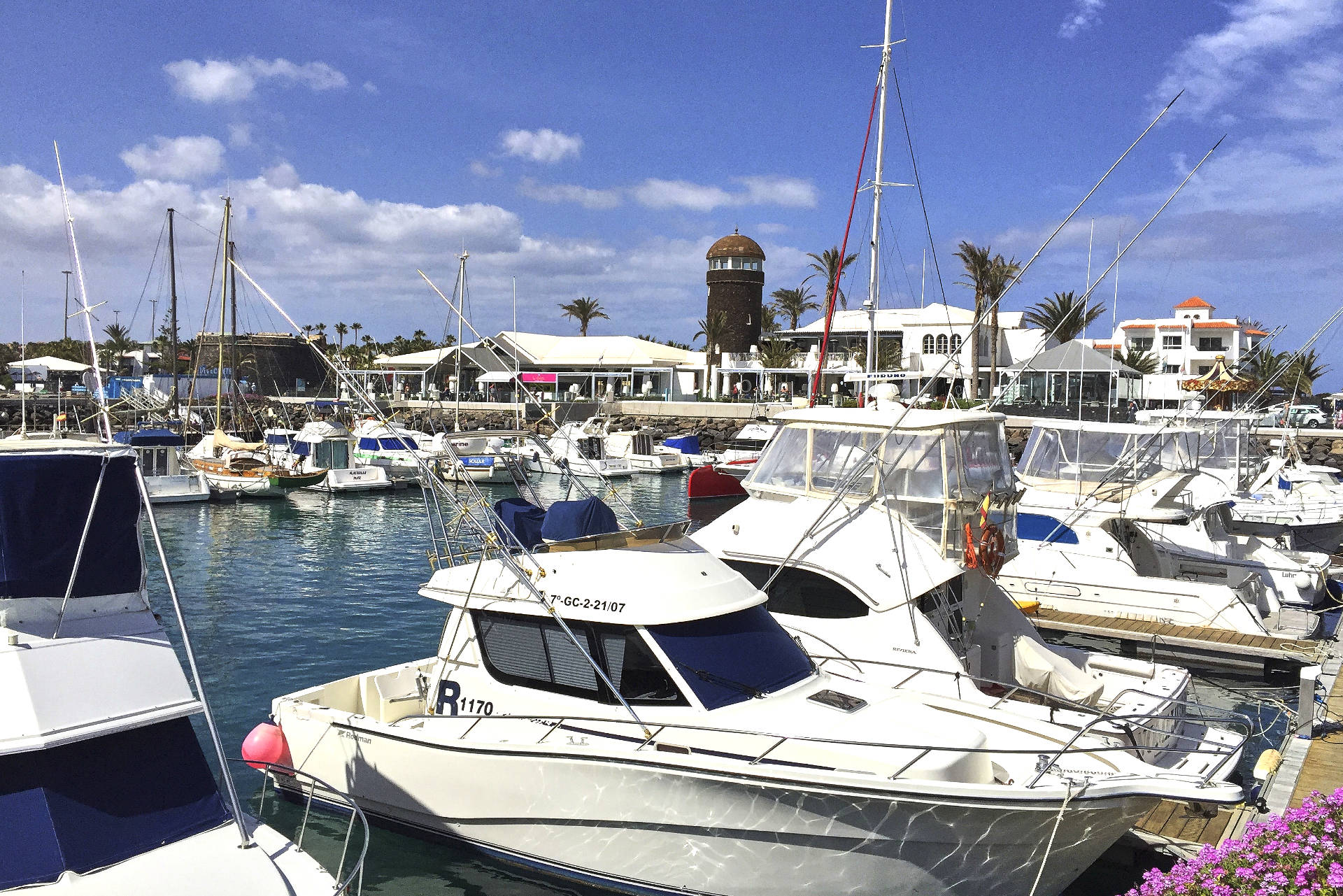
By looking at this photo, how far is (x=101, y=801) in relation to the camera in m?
6.24

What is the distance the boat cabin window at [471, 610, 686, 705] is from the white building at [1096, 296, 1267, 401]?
217ft

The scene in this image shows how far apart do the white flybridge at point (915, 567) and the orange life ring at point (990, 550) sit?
0.02 metres

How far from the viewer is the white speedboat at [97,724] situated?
602 cm

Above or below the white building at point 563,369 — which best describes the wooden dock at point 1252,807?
below

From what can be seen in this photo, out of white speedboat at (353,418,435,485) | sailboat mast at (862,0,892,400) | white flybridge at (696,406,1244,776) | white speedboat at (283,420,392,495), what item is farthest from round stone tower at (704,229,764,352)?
white flybridge at (696,406,1244,776)

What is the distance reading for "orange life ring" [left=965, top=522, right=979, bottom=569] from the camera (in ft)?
36.8

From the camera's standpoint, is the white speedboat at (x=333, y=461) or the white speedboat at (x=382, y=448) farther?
the white speedboat at (x=382, y=448)

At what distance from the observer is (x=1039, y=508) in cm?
1967

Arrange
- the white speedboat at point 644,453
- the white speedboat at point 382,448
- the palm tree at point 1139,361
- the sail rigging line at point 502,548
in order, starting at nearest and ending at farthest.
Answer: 1. the sail rigging line at point 502,548
2. the white speedboat at point 382,448
3. the white speedboat at point 644,453
4. the palm tree at point 1139,361

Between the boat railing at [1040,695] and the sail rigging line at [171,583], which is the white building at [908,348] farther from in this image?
the sail rigging line at [171,583]

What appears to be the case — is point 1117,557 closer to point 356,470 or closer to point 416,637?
point 416,637

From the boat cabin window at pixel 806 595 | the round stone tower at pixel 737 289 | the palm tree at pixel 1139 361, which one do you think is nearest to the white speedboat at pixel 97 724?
the boat cabin window at pixel 806 595

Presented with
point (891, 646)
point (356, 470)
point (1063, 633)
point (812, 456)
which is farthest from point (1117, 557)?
point (356, 470)

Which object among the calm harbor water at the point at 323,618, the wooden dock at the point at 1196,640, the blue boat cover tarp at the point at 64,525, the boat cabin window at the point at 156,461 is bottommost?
the calm harbor water at the point at 323,618
